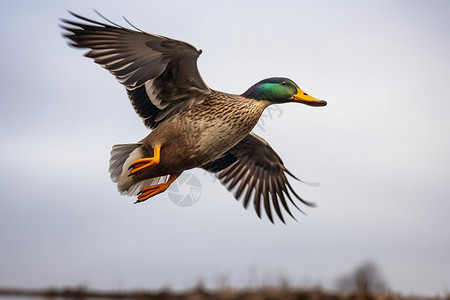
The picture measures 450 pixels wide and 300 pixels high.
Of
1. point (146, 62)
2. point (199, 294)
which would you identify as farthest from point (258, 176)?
point (199, 294)

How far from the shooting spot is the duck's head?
6812mm

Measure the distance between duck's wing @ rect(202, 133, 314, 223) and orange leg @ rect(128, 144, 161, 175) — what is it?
181 cm

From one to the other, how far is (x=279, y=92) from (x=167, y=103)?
1479 millimetres

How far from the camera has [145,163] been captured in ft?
20.7

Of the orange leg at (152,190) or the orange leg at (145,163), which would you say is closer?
the orange leg at (145,163)

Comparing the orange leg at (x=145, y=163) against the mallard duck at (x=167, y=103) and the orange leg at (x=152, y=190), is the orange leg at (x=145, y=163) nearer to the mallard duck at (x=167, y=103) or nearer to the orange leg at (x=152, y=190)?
the mallard duck at (x=167, y=103)

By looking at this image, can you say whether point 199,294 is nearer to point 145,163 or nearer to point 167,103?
point 145,163

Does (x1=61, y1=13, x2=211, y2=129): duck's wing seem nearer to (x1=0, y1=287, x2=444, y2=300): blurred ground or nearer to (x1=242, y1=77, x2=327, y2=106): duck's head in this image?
(x1=242, y1=77, x2=327, y2=106): duck's head

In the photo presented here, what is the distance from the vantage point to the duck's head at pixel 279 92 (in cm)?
681

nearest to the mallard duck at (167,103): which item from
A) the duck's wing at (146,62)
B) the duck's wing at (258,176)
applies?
the duck's wing at (146,62)

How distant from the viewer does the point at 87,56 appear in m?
6.09

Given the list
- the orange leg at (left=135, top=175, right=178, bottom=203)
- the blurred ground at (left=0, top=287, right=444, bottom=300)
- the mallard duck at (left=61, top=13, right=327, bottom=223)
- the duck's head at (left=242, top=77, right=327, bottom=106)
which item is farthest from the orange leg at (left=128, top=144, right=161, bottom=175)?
the blurred ground at (left=0, top=287, right=444, bottom=300)

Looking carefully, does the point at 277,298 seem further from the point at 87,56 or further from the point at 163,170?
the point at 87,56

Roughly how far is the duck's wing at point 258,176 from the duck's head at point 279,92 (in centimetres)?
116
